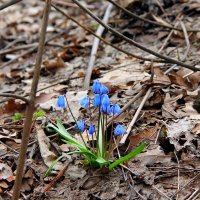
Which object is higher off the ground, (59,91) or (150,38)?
(150,38)

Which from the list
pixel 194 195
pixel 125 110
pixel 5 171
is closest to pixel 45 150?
pixel 5 171

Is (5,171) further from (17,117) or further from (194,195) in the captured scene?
(194,195)

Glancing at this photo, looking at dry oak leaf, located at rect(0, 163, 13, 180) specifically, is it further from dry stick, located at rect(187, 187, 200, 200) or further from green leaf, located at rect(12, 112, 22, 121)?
dry stick, located at rect(187, 187, 200, 200)

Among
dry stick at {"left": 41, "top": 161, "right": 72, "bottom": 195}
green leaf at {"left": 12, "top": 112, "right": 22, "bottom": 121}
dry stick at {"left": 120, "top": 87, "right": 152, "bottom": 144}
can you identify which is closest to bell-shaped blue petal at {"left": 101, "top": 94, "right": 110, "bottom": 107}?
dry stick at {"left": 120, "top": 87, "right": 152, "bottom": 144}

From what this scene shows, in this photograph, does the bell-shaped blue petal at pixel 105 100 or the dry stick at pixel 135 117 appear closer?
the bell-shaped blue petal at pixel 105 100

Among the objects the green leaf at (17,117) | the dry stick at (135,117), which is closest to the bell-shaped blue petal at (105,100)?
the dry stick at (135,117)

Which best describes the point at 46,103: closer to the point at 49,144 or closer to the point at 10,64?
the point at 49,144

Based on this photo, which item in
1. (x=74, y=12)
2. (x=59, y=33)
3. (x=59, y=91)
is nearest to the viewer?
(x=59, y=91)

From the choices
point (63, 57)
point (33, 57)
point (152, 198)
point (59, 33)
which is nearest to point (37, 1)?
point (59, 33)

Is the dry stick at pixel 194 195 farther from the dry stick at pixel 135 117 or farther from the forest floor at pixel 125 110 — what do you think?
the dry stick at pixel 135 117
